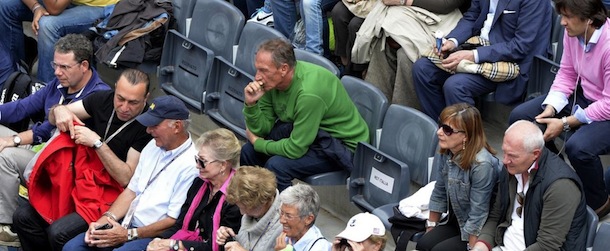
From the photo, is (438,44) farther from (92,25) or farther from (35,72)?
(35,72)

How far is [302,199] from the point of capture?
539 cm

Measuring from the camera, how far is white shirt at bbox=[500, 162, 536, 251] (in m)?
5.36

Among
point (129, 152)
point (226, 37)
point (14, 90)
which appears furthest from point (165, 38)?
point (129, 152)

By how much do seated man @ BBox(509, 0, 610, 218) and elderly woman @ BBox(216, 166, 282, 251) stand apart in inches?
56.5

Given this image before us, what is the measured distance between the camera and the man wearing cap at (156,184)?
20.5 feet

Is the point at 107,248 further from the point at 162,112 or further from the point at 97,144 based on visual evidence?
the point at 162,112

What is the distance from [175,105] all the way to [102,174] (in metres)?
0.69

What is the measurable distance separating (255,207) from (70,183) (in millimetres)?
1502

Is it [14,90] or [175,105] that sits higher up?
[175,105]

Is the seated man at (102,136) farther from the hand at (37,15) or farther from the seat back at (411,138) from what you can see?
the hand at (37,15)

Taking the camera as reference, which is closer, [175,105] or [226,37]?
[175,105]

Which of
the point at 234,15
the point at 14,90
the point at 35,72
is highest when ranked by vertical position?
the point at 234,15

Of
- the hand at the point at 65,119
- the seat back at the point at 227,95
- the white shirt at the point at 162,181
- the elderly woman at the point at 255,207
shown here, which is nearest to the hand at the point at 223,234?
the elderly woman at the point at 255,207

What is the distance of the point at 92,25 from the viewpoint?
27.9 feet
